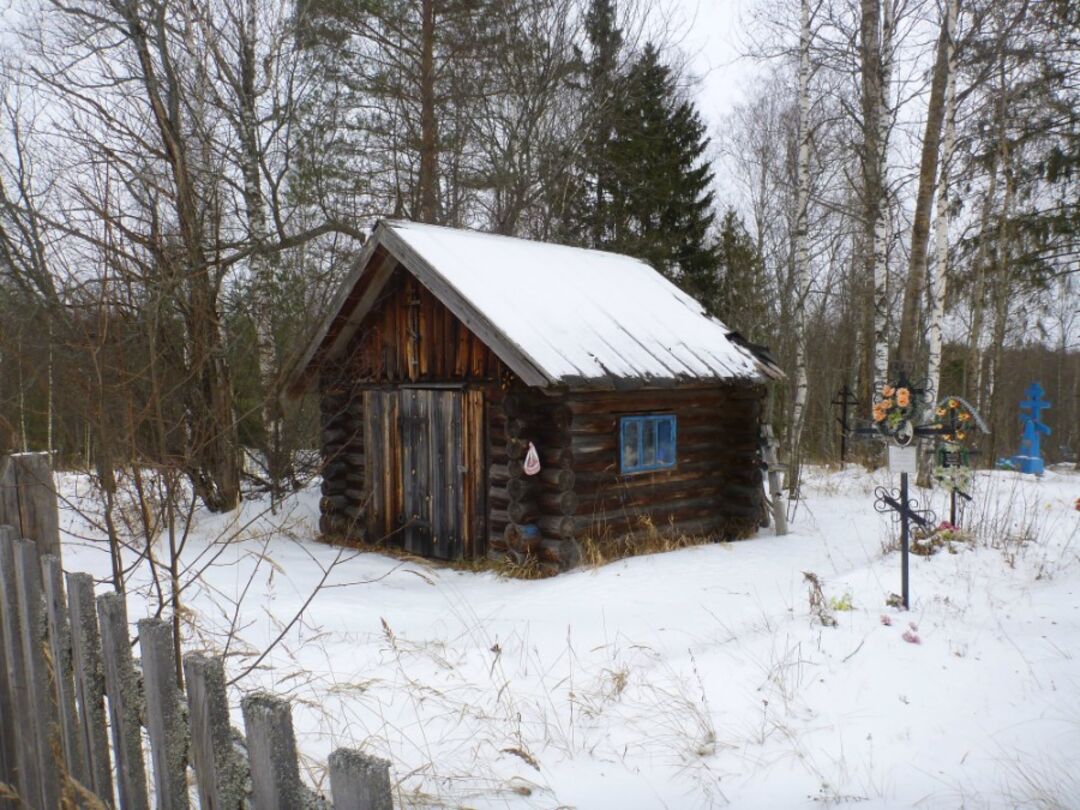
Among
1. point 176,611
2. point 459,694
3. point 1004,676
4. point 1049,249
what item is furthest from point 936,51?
point 176,611

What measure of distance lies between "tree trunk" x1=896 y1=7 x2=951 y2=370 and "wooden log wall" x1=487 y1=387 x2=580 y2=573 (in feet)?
22.7

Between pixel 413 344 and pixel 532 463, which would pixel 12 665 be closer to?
pixel 532 463

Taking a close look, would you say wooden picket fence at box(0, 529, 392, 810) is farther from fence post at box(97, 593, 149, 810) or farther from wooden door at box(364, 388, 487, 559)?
wooden door at box(364, 388, 487, 559)

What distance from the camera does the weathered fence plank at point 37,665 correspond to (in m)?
2.74

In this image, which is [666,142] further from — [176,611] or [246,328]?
[176,611]

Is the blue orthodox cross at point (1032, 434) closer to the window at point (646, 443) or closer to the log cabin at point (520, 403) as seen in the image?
the log cabin at point (520, 403)

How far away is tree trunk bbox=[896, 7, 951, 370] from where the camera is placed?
42.3ft

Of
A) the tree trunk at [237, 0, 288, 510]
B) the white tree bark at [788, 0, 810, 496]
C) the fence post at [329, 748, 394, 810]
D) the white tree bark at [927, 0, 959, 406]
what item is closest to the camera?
the fence post at [329, 748, 394, 810]

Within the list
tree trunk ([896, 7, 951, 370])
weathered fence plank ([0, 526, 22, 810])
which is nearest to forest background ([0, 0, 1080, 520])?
tree trunk ([896, 7, 951, 370])

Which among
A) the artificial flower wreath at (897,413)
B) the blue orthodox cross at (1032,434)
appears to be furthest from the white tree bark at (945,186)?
the artificial flower wreath at (897,413)

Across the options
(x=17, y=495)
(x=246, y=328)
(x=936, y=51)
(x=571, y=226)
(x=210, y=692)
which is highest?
(x=936, y=51)

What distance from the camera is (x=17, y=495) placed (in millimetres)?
3209

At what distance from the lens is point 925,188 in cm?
1321

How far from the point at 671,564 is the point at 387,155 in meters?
10.9
